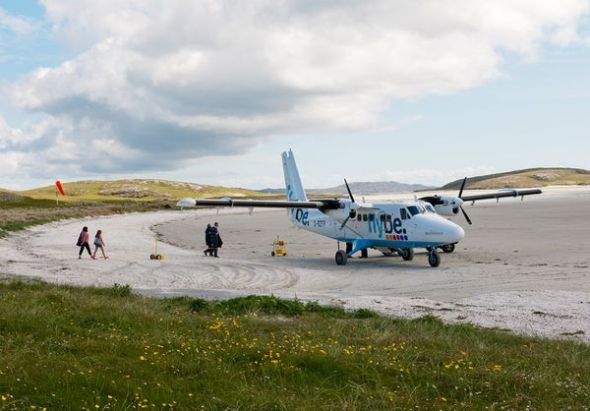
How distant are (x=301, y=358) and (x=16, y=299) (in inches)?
291

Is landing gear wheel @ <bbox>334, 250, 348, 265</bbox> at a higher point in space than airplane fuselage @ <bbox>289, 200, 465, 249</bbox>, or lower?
lower

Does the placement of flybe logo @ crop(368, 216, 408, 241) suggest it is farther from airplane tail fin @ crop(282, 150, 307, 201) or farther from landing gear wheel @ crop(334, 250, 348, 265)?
airplane tail fin @ crop(282, 150, 307, 201)

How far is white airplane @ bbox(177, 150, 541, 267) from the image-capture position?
25.8 meters

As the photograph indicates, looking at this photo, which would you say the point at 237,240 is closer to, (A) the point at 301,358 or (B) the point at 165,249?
(B) the point at 165,249

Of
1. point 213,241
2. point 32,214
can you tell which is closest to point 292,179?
point 213,241

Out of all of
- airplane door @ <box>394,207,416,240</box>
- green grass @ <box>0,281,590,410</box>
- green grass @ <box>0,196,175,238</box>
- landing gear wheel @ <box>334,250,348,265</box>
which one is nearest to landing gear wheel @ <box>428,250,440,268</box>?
airplane door @ <box>394,207,416,240</box>

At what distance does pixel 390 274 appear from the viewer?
24.5 metres

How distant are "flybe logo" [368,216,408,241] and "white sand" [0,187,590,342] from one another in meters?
1.36

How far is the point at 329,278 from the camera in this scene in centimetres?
2425

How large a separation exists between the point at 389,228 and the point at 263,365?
815 inches

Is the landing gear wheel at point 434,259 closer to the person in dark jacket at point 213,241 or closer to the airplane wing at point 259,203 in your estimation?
the airplane wing at point 259,203

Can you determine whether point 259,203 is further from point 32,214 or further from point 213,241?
point 32,214

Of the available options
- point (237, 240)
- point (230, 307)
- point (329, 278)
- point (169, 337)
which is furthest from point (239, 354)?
point (237, 240)

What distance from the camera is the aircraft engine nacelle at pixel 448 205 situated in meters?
30.6
